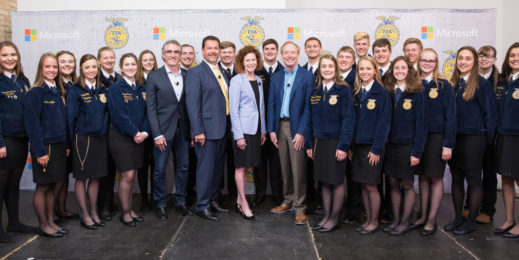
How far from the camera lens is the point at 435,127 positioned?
10.0 feet

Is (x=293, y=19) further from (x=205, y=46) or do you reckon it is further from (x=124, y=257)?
(x=124, y=257)

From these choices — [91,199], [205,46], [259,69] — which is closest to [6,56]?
[91,199]

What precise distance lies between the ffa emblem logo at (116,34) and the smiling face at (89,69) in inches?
58.3

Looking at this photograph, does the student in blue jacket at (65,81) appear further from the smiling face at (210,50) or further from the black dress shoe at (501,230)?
the black dress shoe at (501,230)

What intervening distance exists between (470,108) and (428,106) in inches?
14.7

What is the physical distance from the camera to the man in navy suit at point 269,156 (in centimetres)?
387

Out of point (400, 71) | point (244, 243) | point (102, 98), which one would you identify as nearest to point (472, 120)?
point (400, 71)

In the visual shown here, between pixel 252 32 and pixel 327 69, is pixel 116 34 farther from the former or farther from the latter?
pixel 327 69

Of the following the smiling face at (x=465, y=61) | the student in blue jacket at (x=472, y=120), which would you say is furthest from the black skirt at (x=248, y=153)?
the smiling face at (x=465, y=61)

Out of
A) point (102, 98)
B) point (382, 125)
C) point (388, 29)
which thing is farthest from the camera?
point (388, 29)

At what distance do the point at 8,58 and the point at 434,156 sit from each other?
11.6 feet

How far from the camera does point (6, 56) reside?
2998 millimetres

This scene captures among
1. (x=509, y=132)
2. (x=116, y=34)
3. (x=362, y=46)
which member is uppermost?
(x=116, y=34)

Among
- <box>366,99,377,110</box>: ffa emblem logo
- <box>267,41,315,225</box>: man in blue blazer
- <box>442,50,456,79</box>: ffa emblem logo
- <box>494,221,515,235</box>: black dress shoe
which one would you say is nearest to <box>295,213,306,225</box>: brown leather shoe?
<box>267,41,315,225</box>: man in blue blazer
